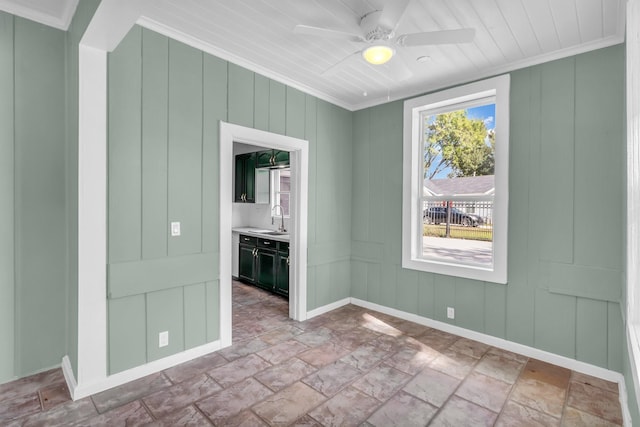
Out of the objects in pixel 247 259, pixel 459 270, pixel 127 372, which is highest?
pixel 459 270

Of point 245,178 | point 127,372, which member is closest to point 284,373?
point 127,372

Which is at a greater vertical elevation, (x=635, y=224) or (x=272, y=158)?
(x=272, y=158)

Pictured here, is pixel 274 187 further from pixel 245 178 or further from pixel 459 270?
pixel 459 270

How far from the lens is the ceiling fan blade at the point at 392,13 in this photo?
1.81 metres

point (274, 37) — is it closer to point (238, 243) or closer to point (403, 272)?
point (403, 272)

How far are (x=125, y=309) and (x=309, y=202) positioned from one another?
2.15 metres

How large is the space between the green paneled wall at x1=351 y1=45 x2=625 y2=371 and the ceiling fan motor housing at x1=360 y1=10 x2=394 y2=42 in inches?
64.1

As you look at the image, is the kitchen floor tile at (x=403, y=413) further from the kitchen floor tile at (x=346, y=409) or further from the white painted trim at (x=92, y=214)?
the white painted trim at (x=92, y=214)

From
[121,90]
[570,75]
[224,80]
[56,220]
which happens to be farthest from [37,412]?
[570,75]

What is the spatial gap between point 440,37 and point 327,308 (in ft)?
10.4

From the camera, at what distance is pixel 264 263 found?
16.4 ft

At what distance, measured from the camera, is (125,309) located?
2.44 meters

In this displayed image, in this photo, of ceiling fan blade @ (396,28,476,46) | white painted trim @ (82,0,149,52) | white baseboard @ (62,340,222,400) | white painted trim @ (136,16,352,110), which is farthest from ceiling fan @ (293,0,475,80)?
white baseboard @ (62,340,222,400)

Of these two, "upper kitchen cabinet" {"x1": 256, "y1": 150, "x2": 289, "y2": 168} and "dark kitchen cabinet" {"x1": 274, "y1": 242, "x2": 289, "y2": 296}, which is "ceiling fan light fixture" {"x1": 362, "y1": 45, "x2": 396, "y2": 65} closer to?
"dark kitchen cabinet" {"x1": 274, "y1": 242, "x2": 289, "y2": 296}
